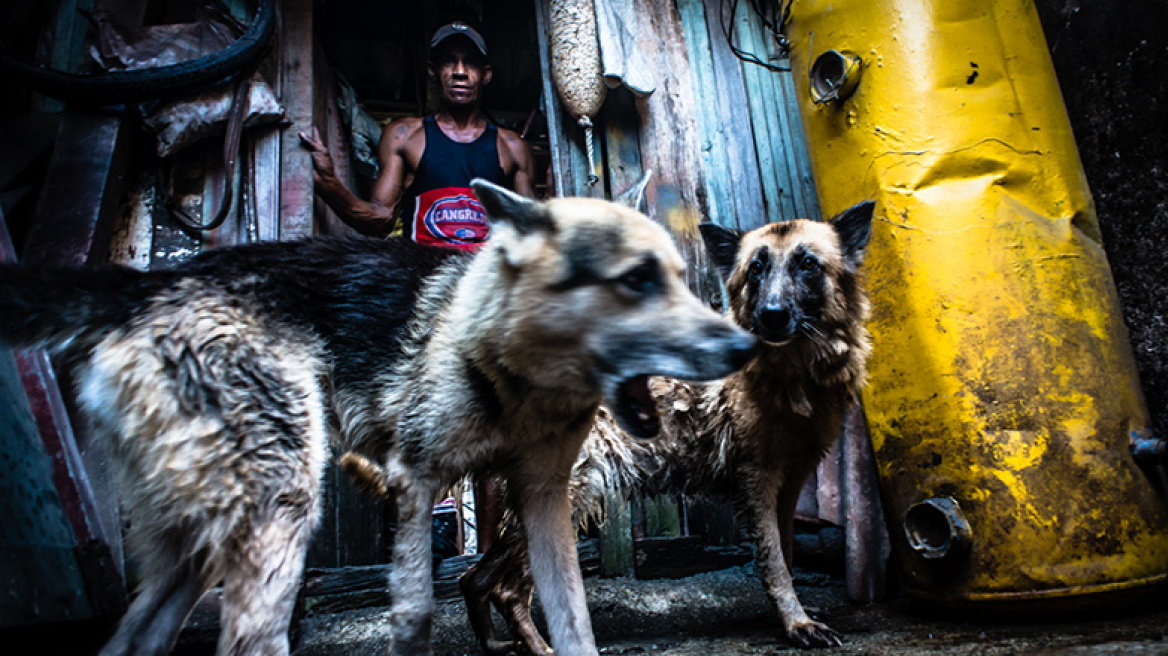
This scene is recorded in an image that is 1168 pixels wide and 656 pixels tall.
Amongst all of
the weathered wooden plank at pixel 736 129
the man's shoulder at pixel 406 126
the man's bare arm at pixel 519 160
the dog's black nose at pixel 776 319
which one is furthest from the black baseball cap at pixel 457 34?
the dog's black nose at pixel 776 319

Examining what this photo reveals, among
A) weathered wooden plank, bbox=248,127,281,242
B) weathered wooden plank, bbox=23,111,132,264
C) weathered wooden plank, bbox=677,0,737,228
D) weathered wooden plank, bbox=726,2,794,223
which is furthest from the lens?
weathered wooden plank, bbox=726,2,794,223

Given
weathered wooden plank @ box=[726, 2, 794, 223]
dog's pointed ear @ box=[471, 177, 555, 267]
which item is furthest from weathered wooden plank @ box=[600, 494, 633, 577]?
dog's pointed ear @ box=[471, 177, 555, 267]

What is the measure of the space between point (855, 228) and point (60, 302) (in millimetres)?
3234

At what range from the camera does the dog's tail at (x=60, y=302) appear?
1.74m

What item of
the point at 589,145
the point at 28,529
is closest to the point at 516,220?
the point at 28,529

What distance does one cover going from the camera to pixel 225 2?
4.12 meters

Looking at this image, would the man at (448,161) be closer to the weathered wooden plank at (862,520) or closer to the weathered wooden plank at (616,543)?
the weathered wooden plank at (616,543)

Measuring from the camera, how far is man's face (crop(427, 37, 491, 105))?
4883 mm

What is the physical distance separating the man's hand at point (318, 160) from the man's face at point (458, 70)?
51.7 inches

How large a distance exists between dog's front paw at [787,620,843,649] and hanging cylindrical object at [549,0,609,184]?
3109mm

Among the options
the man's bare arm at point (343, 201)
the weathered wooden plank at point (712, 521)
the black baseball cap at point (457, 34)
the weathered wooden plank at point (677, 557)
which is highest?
the black baseball cap at point (457, 34)

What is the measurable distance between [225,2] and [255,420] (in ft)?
12.3

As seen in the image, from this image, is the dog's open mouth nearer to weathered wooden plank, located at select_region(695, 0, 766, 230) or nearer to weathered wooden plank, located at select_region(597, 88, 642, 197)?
weathered wooden plank, located at select_region(597, 88, 642, 197)

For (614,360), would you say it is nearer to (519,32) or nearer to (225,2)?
(225,2)
